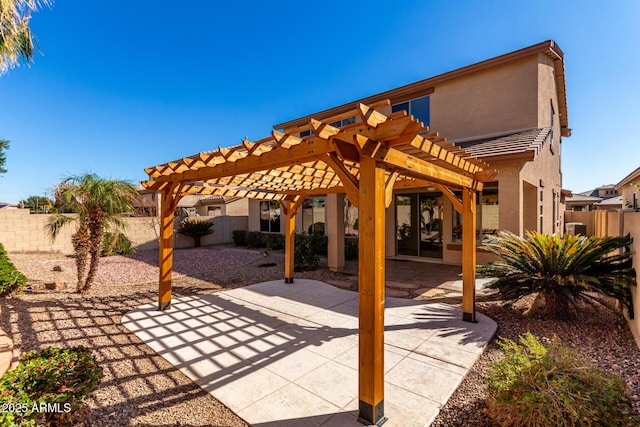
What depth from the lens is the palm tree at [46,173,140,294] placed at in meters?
6.16

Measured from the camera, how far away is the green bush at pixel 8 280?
5.93 meters

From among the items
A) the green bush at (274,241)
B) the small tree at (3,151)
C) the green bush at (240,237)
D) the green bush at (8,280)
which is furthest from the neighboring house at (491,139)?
the small tree at (3,151)

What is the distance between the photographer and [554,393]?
2240 mm

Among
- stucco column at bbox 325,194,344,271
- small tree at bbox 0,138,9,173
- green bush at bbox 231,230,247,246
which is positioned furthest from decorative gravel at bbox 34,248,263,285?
small tree at bbox 0,138,9,173

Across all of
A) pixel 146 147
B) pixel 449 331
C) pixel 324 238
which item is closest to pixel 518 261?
pixel 449 331

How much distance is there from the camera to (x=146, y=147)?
3105cm

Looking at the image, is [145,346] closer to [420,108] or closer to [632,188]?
[420,108]

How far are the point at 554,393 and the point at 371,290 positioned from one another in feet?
5.19

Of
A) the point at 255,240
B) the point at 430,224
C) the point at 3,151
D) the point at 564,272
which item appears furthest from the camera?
the point at 255,240

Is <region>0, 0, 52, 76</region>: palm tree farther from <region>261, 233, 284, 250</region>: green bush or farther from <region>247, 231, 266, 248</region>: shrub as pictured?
<region>247, 231, 266, 248</region>: shrub

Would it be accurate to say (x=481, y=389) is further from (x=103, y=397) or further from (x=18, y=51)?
(x=18, y=51)

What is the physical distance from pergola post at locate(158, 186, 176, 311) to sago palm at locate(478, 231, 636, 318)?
245 inches

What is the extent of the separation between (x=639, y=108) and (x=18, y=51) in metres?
20.4

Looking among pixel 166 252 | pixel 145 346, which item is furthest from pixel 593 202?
pixel 145 346
